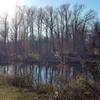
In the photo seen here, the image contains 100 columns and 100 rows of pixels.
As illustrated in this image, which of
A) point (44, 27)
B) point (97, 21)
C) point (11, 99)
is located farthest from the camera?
point (44, 27)

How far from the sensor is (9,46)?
5244cm

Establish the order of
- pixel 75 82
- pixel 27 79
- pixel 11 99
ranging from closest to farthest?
1. pixel 11 99
2. pixel 75 82
3. pixel 27 79

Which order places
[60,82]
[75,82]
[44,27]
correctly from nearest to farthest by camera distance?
[75,82], [60,82], [44,27]

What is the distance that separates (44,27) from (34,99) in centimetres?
4536

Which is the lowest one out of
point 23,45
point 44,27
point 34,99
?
point 34,99

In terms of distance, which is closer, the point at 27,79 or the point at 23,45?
the point at 27,79

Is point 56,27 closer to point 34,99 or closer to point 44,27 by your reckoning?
point 44,27

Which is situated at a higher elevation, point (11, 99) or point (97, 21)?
point (97, 21)

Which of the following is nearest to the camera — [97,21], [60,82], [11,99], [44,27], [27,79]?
[11,99]

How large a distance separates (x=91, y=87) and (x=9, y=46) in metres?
44.2

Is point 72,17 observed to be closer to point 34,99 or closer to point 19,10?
point 19,10

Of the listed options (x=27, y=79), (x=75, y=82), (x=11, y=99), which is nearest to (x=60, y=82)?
(x=75, y=82)

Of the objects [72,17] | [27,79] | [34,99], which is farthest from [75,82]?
[72,17]

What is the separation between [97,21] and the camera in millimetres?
50938
